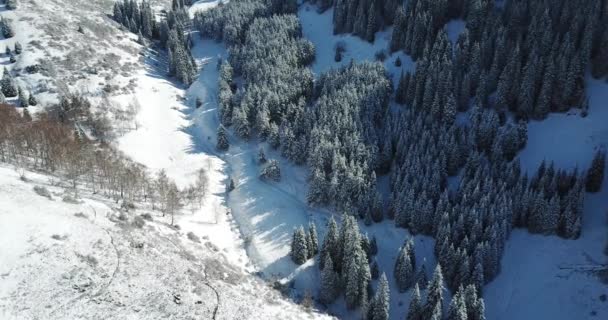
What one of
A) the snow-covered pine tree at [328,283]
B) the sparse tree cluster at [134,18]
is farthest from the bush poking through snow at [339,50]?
the snow-covered pine tree at [328,283]

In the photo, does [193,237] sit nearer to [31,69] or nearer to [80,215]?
[80,215]

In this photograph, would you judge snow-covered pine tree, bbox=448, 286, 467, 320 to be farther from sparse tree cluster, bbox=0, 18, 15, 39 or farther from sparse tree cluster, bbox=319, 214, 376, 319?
sparse tree cluster, bbox=0, 18, 15, 39

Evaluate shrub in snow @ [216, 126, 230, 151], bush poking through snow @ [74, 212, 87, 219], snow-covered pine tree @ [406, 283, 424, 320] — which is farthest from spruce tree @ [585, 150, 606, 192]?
bush poking through snow @ [74, 212, 87, 219]

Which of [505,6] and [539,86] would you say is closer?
[539,86]

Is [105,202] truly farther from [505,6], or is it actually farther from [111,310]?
[505,6]

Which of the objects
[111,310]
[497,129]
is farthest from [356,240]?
[497,129]

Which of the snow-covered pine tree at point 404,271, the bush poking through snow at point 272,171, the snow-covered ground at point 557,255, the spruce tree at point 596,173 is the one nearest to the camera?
the snow-covered ground at point 557,255

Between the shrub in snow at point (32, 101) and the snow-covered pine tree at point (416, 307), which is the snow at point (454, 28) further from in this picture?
the shrub in snow at point (32, 101)
